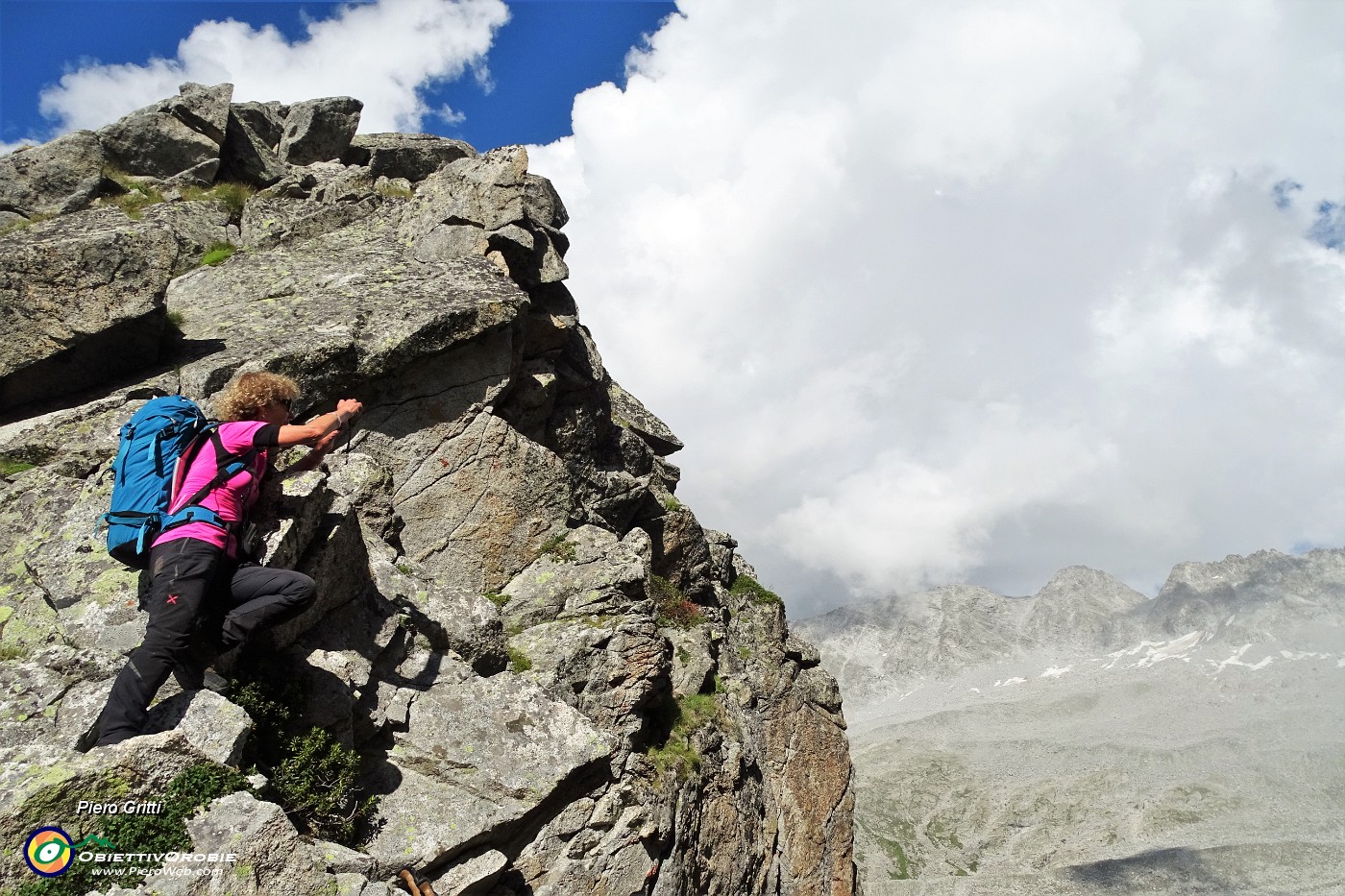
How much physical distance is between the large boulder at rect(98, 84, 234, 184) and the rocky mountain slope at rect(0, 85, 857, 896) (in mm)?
111

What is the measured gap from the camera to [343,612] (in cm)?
1366

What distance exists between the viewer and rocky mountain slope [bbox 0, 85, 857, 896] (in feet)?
32.5

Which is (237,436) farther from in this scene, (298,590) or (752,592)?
(752,592)

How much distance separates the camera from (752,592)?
33.5 meters

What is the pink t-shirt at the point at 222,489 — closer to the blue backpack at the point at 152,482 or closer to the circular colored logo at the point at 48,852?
the blue backpack at the point at 152,482

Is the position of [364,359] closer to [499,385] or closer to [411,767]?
[499,385]

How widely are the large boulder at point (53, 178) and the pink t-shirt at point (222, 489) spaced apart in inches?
878

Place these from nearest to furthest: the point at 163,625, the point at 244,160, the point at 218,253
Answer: the point at 163,625
the point at 218,253
the point at 244,160

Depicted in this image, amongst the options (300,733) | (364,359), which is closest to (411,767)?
(300,733)

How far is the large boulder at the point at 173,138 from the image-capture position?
3078 cm

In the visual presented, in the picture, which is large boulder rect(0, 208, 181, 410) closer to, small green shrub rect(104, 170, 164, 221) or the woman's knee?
small green shrub rect(104, 170, 164, 221)

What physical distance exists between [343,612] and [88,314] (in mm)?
9625

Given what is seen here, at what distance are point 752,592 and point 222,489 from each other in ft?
84.5

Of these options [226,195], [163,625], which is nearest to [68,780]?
[163,625]
